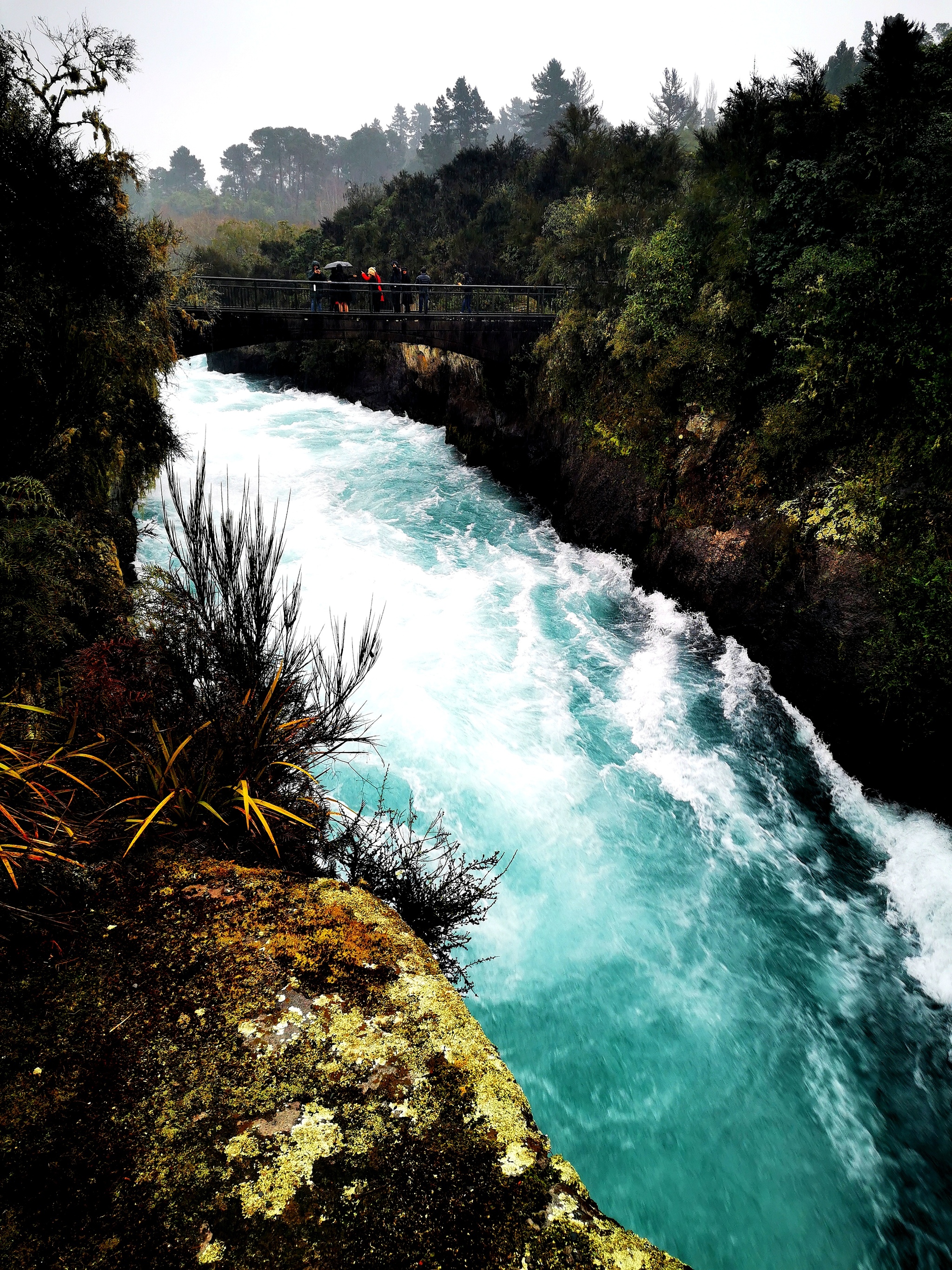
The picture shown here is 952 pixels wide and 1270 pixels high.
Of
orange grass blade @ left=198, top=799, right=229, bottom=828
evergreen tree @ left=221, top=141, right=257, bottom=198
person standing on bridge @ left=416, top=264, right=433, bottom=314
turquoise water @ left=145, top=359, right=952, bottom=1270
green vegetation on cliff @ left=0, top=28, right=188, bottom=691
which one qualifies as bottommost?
turquoise water @ left=145, top=359, right=952, bottom=1270

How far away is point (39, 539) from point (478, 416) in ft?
59.3

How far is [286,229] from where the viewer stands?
43438mm

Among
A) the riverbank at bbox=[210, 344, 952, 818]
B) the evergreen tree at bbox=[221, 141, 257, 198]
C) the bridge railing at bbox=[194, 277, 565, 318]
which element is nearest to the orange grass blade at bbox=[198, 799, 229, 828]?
the riverbank at bbox=[210, 344, 952, 818]

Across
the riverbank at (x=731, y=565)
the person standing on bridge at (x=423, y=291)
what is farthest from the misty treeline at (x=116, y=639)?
the person standing on bridge at (x=423, y=291)

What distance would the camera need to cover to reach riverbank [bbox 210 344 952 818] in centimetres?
805

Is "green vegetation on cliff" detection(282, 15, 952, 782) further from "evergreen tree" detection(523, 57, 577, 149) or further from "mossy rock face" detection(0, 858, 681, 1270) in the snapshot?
"evergreen tree" detection(523, 57, 577, 149)

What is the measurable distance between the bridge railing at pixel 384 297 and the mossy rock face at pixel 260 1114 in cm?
1448

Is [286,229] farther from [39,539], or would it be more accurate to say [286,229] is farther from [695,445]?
[39,539]

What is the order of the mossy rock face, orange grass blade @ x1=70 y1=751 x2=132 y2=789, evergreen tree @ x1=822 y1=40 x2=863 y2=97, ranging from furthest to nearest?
evergreen tree @ x1=822 y1=40 x2=863 y2=97 < orange grass blade @ x1=70 y1=751 x2=132 y2=789 < the mossy rock face

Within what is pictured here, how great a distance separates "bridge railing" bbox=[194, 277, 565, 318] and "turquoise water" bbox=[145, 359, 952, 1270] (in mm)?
9924

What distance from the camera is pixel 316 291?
1841 centimetres

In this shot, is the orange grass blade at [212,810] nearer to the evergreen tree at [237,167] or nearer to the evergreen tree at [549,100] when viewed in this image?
the evergreen tree at [549,100]

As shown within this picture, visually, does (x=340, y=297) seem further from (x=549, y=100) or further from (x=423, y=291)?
(x=549, y=100)

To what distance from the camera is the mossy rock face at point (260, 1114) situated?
5.56 feet
